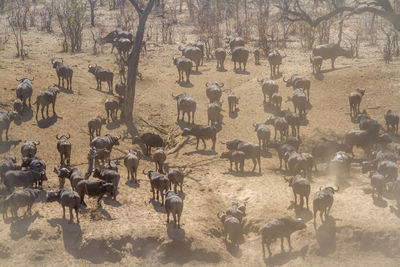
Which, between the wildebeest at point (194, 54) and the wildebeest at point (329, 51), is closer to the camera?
the wildebeest at point (329, 51)

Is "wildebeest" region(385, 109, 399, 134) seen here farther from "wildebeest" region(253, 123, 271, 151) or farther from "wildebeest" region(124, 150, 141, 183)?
"wildebeest" region(124, 150, 141, 183)

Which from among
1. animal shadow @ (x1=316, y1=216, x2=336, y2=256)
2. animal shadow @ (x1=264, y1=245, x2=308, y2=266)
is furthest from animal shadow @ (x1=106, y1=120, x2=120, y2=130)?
animal shadow @ (x1=316, y1=216, x2=336, y2=256)

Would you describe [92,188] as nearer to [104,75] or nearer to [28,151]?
[28,151]

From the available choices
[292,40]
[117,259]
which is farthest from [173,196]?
[292,40]

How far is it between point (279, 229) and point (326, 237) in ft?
4.02

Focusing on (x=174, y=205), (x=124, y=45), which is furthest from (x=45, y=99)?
(x=124, y=45)

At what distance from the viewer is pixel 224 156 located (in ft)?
55.1

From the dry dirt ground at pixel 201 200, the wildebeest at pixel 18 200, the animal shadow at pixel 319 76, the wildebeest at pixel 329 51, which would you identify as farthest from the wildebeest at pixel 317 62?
the wildebeest at pixel 18 200

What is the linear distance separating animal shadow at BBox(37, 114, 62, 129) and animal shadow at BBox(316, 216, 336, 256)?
1110cm

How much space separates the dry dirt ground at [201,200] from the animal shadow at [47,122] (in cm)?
4

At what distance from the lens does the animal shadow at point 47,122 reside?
1847 centimetres

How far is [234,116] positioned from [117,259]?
10.8 metres

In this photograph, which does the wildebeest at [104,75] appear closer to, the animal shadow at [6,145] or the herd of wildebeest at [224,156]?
the herd of wildebeest at [224,156]

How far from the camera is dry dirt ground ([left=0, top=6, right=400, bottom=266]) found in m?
11.5
